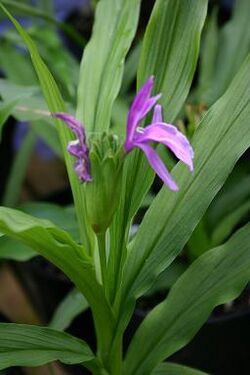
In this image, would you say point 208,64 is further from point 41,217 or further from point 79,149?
point 79,149

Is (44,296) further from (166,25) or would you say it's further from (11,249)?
(166,25)

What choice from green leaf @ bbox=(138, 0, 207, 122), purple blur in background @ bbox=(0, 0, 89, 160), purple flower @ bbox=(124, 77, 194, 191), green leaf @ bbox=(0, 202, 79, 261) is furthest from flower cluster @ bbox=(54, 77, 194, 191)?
purple blur in background @ bbox=(0, 0, 89, 160)

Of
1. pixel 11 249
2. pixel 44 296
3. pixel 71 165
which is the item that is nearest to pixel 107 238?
pixel 71 165

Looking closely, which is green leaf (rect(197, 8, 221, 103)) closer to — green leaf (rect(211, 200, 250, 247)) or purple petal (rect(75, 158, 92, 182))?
green leaf (rect(211, 200, 250, 247))

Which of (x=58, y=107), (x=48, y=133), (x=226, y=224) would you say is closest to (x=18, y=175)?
(x=48, y=133)

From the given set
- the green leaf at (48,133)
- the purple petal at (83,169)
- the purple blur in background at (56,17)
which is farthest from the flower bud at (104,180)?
the purple blur in background at (56,17)

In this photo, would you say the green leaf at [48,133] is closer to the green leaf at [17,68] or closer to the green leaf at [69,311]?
the green leaf at [17,68]
